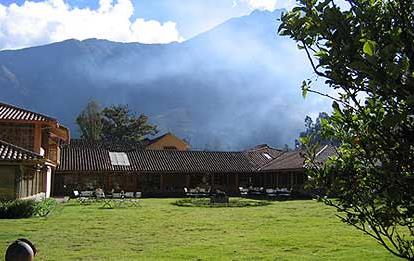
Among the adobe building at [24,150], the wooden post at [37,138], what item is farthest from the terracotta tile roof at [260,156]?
the wooden post at [37,138]

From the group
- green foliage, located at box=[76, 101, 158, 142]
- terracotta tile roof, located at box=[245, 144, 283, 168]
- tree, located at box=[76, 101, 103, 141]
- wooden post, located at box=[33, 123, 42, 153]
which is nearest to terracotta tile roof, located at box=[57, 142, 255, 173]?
terracotta tile roof, located at box=[245, 144, 283, 168]

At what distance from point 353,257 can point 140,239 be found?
616cm

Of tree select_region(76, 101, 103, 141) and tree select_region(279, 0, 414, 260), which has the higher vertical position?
tree select_region(76, 101, 103, 141)

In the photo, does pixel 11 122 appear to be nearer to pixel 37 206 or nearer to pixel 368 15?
pixel 37 206

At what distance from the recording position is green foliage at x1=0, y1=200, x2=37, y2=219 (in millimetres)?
20891

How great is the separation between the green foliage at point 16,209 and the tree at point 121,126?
5724cm

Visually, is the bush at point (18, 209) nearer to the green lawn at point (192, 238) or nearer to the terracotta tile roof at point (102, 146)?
the green lawn at point (192, 238)

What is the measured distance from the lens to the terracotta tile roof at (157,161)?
1710 inches

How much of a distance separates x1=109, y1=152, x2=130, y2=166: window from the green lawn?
23.4 meters

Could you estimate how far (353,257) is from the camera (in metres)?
11.1

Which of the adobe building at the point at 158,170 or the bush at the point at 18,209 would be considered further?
the adobe building at the point at 158,170

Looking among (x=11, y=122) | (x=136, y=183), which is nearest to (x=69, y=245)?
(x=11, y=122)

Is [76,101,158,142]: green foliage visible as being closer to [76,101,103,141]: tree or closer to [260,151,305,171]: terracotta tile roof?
[76,101,103,141]: tree

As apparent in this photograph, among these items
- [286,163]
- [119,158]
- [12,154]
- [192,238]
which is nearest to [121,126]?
A: [119,158]
